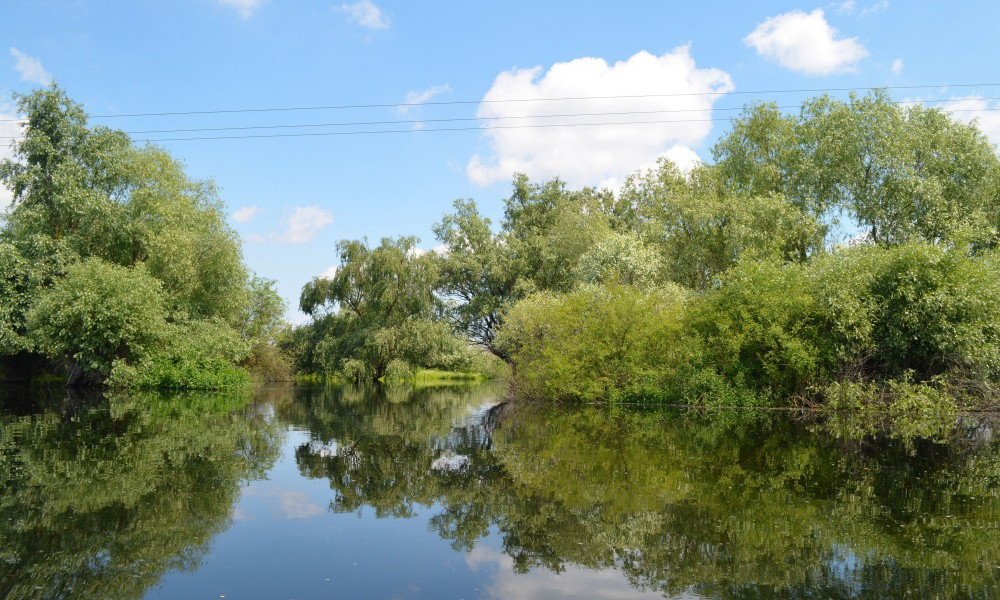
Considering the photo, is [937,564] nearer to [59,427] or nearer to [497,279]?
[59,427]

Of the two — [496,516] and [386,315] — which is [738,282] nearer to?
[496,516]

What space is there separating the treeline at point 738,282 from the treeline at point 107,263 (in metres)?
11.7

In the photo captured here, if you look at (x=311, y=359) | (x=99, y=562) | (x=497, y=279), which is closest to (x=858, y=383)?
(x=99, y=562)

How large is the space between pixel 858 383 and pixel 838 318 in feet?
7.69

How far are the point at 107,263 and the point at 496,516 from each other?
32.8 m

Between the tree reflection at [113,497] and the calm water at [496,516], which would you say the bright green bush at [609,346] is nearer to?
the calm water at [496,516]

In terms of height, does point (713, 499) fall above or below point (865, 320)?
below

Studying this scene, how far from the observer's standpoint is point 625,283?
31.5m

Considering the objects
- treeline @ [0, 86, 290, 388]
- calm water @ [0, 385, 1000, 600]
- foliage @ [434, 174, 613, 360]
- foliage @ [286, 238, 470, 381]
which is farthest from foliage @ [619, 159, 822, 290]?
treeline @ [0, 86, 290, 388]

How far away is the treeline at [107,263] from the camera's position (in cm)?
3234

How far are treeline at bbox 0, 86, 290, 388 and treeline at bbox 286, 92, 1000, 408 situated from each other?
11.7 metres

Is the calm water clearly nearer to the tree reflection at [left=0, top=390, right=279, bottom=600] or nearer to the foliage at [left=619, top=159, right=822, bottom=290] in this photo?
the tree reflection at [left=0, top=390, right=279, bottom=600]

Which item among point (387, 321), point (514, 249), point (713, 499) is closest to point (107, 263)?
point (387, 321)

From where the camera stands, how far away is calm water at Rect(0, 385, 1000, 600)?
5.84 metres
